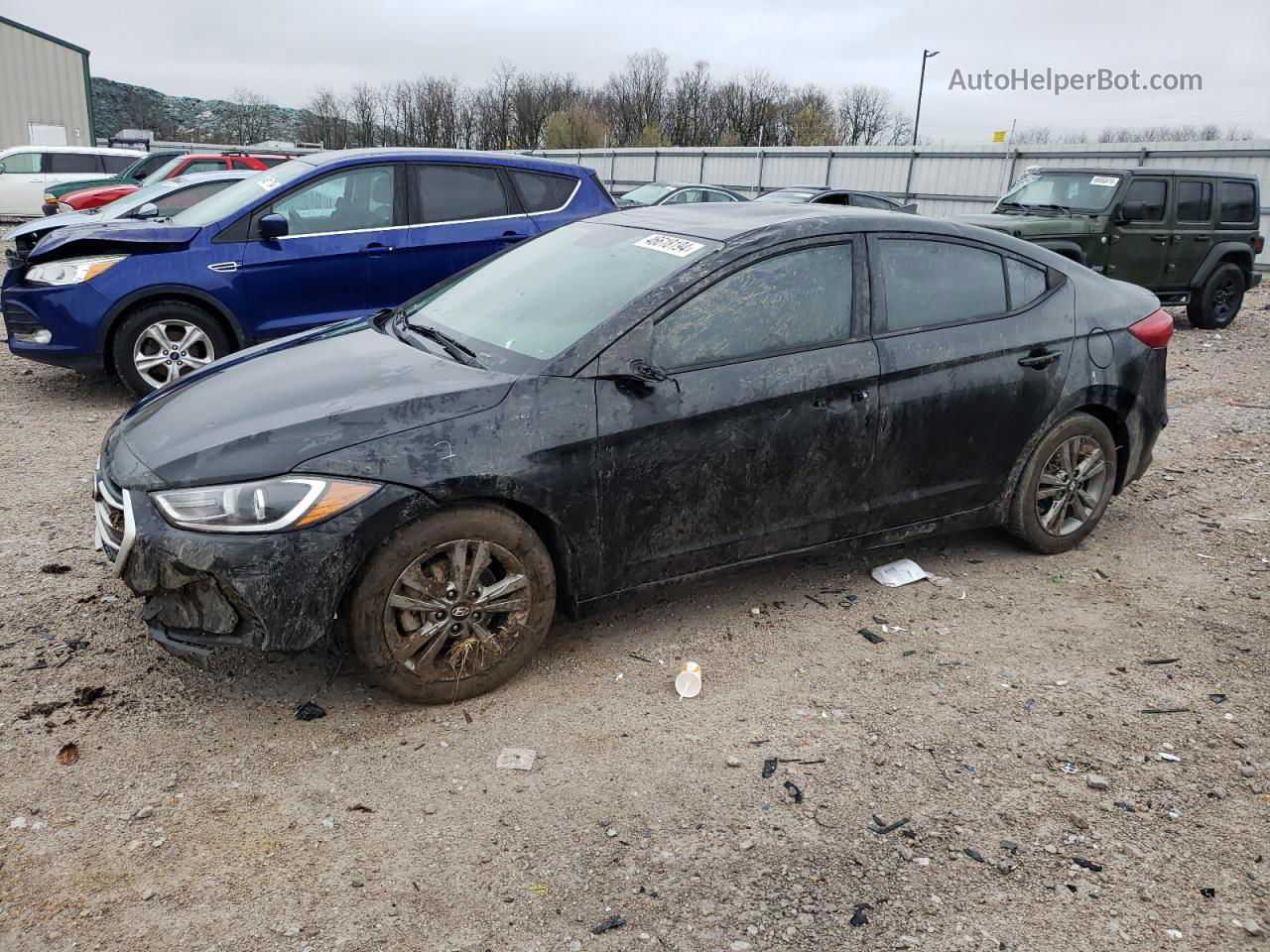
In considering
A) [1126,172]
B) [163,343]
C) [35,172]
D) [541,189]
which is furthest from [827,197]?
[35,172]

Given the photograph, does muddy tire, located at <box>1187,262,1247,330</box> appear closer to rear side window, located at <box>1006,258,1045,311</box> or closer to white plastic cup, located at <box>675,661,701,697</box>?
rear side window, located at <box>1006,258,1045,311</box>

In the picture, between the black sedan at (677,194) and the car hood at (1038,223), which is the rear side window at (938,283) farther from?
the black sedan at (677,194)

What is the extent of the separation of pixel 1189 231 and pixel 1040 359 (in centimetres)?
939

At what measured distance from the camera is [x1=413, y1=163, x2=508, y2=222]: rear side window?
746cm

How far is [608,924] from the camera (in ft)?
8.20

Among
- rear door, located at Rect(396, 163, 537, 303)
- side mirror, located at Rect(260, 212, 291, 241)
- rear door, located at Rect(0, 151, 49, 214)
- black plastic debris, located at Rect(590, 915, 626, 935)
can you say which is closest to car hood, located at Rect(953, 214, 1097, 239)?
rear door, located at Rect(396, 163, 537, 303)

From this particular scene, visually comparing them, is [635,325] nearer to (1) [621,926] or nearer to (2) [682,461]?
(2) [682,461]

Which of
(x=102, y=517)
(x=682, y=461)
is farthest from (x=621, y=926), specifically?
(x=102, y=517)

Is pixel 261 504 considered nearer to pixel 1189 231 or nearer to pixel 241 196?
pixel 241 196

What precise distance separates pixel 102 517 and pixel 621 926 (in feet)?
7.45

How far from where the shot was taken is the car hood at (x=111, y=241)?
268 inches

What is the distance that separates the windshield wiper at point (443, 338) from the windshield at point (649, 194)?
1350 cm

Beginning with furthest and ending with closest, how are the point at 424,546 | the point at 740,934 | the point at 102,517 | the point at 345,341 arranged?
the point at 345,341, the point at 102,517, the point at 424,546, the point at 740,934

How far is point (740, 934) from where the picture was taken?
247 centimetres
